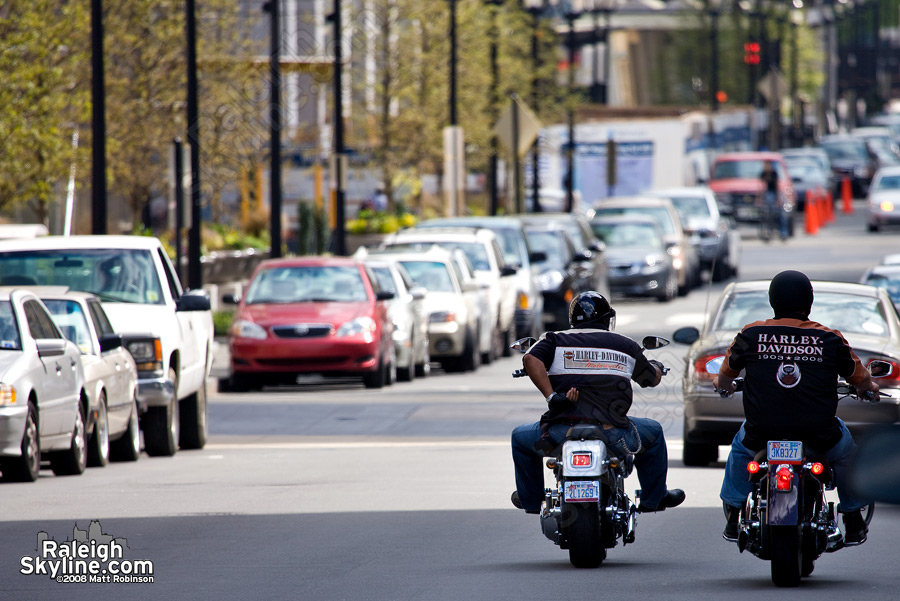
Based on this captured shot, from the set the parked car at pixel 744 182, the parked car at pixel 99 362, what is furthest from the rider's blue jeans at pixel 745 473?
the parked car at pixel 744 182

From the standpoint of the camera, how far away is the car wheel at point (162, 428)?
1720 cm

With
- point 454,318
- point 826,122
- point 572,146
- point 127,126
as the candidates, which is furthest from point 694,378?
point 826,122

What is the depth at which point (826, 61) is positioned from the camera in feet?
446

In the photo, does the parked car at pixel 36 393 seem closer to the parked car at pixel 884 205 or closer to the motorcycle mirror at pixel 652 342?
the motorcycle mirror at pixel 652 342

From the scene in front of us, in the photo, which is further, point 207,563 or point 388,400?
point 388,400

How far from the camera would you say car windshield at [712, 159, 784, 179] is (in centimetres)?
5751

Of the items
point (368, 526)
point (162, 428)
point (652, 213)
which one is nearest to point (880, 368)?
point (368, 526)

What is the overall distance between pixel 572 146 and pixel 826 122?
8296 centimetres

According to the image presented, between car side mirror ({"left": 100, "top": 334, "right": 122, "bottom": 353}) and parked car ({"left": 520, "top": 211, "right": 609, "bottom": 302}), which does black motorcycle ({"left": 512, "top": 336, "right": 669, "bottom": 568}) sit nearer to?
car side mirror ({"left": 100, "top": 334, "right": 122, "bottom": 353})

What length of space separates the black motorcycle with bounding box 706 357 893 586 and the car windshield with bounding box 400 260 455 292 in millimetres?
17668

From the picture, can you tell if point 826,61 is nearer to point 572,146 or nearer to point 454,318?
point 572,146

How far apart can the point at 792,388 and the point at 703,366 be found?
5.14 meters

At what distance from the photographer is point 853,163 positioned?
7581 centimetres

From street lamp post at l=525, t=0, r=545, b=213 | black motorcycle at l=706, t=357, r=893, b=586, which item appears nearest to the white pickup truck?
black motorcycle at l=706, t=357, r=893, b=586
